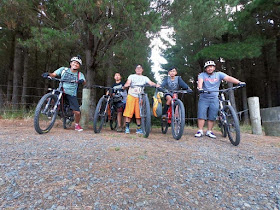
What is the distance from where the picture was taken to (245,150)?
312cm

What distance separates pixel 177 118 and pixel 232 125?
1064mm

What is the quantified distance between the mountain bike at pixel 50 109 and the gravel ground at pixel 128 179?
3.10ft

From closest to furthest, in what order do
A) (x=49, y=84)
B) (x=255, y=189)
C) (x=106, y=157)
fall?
(x=255, y=189)
(x=106, y=157)
(x=49, y=84)

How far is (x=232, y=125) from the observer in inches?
137

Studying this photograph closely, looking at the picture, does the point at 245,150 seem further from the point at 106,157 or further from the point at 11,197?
the point at 11,197

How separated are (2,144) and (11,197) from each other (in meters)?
1.60

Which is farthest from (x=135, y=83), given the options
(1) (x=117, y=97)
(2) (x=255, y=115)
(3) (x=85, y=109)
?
(2) (x=255, y=115)

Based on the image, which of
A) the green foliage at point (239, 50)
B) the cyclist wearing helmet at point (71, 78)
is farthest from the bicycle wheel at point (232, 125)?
the green foliage at point (239, 50)

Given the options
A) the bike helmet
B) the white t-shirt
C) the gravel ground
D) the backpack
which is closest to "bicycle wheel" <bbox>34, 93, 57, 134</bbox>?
the gravel ground

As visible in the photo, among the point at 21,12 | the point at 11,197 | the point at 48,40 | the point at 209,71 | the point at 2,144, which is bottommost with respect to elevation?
the point at 11,197

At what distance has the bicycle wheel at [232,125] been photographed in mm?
3264

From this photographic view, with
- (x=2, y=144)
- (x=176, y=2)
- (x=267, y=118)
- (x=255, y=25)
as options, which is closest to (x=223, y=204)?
(x=2, y=144)

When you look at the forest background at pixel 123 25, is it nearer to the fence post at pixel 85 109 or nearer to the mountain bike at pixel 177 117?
the fence post at pixel 85 109

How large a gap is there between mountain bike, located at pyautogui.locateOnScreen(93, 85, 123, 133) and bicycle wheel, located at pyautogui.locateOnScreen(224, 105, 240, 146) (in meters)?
2.55
